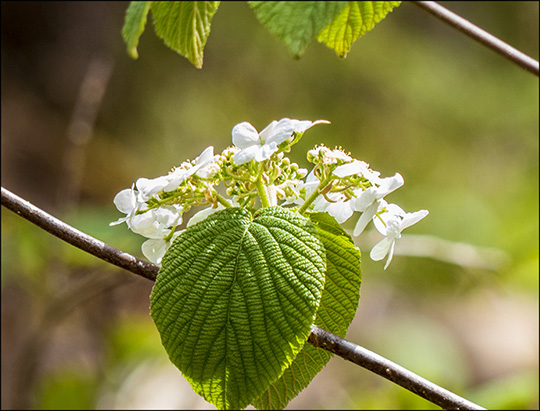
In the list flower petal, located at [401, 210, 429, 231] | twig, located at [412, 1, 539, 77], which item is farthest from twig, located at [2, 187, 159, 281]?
twig, located at [412, 1, 539, 77]

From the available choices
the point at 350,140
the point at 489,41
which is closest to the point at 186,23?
the point at 489,41

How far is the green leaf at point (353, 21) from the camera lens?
405mm

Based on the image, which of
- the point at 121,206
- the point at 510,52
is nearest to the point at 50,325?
the point at 121,206

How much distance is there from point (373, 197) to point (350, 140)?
2216 millimetres

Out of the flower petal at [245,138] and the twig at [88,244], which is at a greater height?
the flower petal at [245,138]

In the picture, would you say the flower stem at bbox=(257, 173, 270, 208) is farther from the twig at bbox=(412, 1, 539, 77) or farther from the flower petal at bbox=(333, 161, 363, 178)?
the twig at bbox=(412, 1, 539, 77)

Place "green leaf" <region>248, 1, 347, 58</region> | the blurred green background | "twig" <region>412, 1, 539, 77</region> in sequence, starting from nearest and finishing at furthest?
"green leaf" <region>248, 1, 347, 58</region>, "twig" <region>412, 1, 539, 77</region>, the blurred green background

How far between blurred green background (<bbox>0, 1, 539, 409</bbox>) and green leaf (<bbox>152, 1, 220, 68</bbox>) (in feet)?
3.82

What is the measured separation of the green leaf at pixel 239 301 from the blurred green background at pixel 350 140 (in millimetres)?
1164

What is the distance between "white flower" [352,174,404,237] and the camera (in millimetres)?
462

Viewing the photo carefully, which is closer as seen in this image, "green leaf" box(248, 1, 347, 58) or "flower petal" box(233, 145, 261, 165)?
"green leaf" box(248, 1, 347, 58)

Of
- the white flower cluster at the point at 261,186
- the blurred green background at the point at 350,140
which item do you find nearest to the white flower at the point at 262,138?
the white flower cluster at the point at 261,186

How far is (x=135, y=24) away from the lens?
0.39m

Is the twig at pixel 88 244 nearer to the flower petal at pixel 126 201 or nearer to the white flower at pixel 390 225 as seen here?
the flower petal at pixel 126 201
